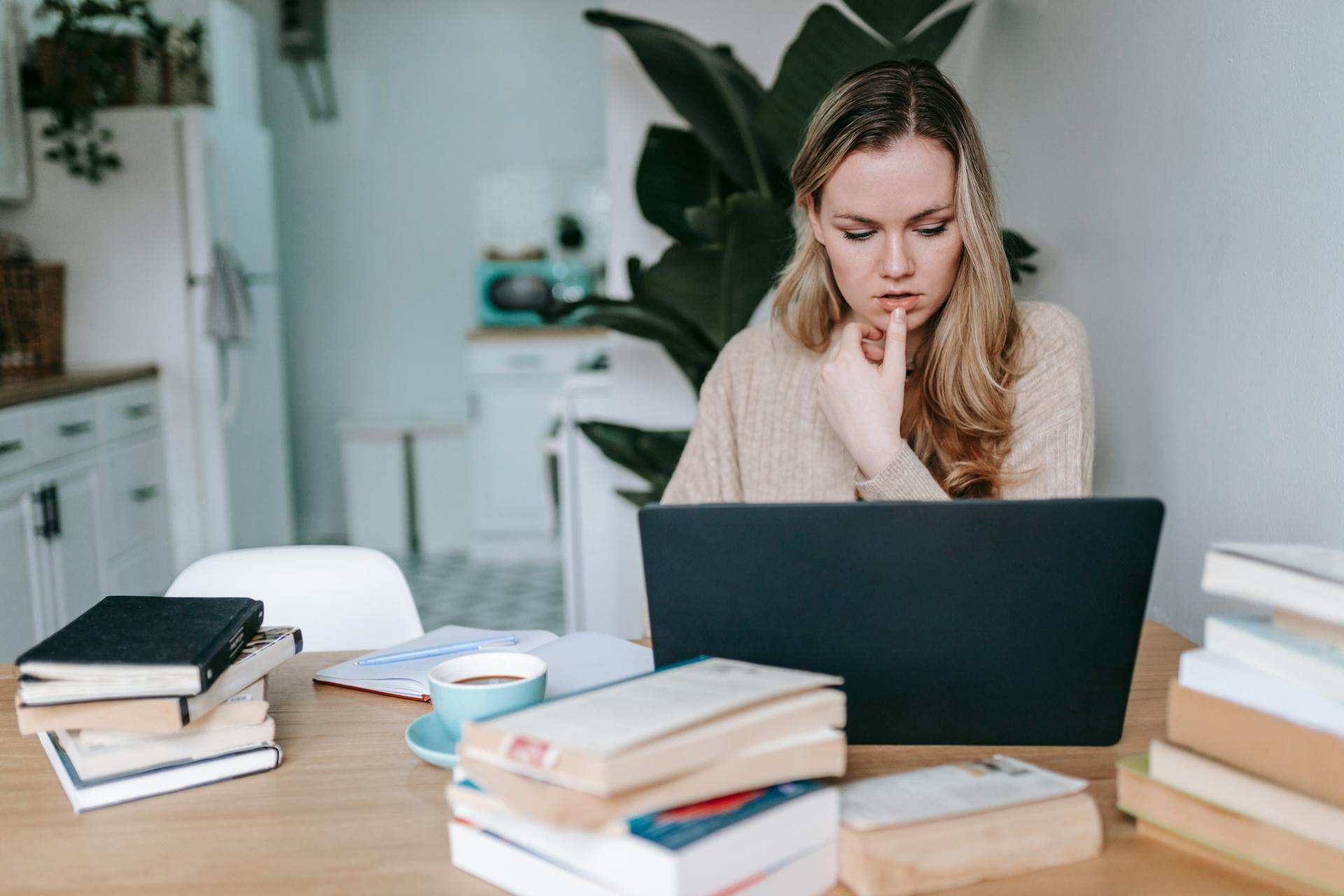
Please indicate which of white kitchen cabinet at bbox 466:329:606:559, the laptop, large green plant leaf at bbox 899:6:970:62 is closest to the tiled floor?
white kitchen cabinet at bbox 466:329:606:559

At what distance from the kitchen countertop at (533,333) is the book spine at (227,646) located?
356cm

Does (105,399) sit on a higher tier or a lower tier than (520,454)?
higher

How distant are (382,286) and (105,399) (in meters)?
2.07

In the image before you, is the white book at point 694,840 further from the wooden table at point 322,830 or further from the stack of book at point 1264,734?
the stack of book at point 1264,734

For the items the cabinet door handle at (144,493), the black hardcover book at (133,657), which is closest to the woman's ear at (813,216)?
the black hardcover book at (133,657)

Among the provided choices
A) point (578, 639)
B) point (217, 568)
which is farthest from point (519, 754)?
point (217, 568)

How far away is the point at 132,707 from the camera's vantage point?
0.81 metres

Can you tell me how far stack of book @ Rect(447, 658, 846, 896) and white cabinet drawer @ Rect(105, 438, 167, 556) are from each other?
2891 mm

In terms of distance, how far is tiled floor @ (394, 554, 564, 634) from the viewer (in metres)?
3.72

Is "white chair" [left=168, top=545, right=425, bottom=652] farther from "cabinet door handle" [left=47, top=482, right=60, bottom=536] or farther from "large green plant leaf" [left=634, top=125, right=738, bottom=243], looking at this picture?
"cabinet door handle" [left=47, top=482, right=60, bottom=536]

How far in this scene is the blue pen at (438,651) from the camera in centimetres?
112

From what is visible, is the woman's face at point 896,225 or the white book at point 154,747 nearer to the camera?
the white book at point 154,747

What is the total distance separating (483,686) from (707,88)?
149cm

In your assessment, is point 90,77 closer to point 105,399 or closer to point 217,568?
point 105,399
